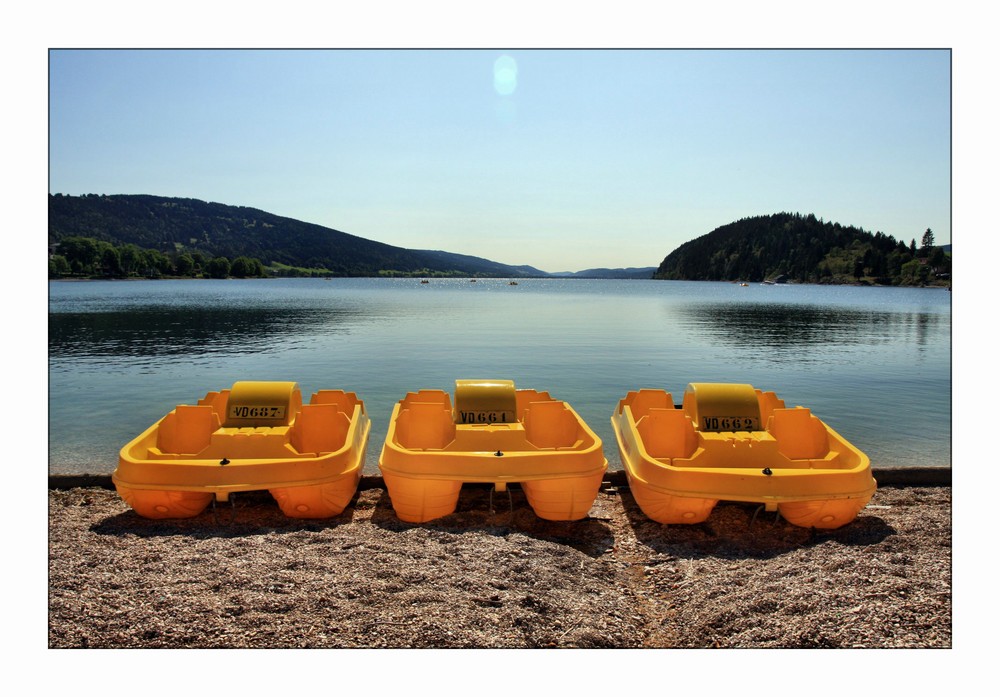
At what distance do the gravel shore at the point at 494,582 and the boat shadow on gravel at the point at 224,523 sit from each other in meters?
0.03

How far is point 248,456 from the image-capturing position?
20.5 feet

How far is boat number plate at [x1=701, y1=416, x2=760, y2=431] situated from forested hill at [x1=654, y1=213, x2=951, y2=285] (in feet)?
288

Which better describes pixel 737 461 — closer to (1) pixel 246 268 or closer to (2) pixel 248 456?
(2) pixel 248 456

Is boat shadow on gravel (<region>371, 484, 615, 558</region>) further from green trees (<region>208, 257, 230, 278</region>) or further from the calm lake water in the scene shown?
green trees (<region>208, 257, 230, 278</region>)

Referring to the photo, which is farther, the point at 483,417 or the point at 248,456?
the point at 483,417

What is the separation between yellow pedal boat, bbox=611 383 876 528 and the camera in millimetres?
5648

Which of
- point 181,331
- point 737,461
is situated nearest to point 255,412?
point 737,461

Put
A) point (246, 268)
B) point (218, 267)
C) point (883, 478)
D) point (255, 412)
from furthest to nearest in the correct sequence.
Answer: point (246, 268), point (218, 267), point (883, 478), point (255, 412)

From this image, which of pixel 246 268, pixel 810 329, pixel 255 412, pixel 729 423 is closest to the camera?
pixel 729 423

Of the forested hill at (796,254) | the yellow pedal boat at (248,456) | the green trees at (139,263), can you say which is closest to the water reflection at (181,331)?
the green trees at (139,263)

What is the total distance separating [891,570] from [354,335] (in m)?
27.0

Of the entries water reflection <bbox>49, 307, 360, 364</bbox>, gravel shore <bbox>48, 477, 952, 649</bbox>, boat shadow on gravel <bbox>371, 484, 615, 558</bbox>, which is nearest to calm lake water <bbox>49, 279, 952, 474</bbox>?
water reflection <bbox>49, 307, 360, 364</bbox>

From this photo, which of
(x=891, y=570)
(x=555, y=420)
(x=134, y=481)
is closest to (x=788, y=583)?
(x=891, y=570)

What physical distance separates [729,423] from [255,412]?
5.51 m
